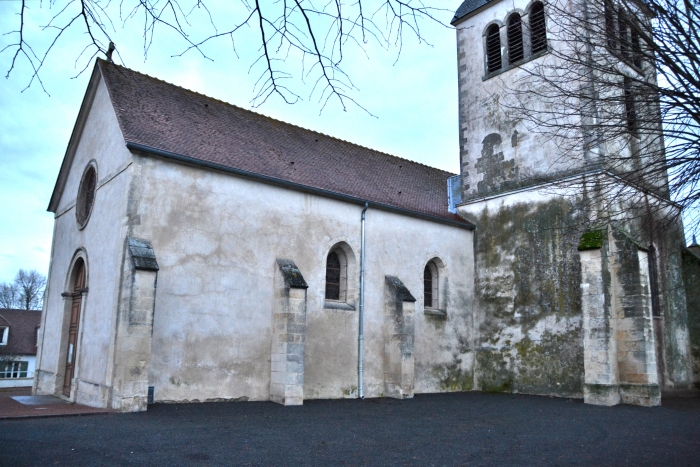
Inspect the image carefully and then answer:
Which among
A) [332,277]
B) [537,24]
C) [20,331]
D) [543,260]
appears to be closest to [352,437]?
[332,277]

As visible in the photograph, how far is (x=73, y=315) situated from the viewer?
14430 millimetres

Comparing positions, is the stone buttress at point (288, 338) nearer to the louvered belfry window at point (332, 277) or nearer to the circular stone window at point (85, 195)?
the louvered belfry window at point (332, 277)

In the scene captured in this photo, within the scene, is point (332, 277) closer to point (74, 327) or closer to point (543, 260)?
point (543, 260)

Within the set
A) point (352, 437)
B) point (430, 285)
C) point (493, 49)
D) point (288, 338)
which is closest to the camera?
point (352, 437)

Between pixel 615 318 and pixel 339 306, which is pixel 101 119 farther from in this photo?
pixel 615 318

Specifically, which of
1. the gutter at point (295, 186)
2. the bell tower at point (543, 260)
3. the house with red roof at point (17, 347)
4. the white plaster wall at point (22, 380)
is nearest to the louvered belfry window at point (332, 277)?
the gutter at point (295, 186)

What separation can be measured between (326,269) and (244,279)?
2.63m

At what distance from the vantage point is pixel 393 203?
1656 cm

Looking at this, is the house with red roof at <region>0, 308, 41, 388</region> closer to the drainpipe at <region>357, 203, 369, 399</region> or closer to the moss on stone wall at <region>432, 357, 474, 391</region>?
the drainpipe at <region>357, 203, 369, 399</region>

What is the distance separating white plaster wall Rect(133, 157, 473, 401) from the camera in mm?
11867

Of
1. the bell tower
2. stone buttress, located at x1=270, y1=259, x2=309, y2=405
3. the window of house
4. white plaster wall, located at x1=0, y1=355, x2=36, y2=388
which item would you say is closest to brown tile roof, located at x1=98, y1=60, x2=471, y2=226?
the bell tower

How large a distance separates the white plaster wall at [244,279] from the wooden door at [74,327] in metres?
3.24

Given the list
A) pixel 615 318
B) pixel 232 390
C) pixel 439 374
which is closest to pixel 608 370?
pixel 615 318

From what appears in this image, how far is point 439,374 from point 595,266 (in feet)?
17.9
